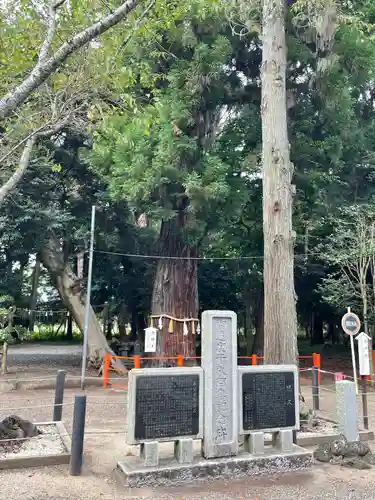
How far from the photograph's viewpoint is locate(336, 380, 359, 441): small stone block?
5648mm

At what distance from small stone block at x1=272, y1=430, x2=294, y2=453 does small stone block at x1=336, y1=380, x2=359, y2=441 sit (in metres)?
0.90

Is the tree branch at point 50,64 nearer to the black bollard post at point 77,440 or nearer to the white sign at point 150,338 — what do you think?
the black bollard post at point 77,440

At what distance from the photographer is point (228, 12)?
30.6 feet

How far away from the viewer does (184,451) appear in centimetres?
468

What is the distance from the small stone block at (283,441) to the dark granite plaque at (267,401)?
0.09m

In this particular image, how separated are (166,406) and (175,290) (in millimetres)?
7414

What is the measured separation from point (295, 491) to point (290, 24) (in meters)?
9.57

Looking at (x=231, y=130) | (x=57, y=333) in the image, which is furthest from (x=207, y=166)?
(x=57, y=333)

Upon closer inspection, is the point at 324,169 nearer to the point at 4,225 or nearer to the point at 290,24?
the point at 290,24

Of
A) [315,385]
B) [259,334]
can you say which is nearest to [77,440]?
[315,385]

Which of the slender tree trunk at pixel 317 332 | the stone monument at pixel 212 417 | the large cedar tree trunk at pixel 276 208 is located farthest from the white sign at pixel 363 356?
the slender tree trunk at pixel 317 332

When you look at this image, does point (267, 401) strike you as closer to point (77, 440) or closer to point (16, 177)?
point (77, 440)

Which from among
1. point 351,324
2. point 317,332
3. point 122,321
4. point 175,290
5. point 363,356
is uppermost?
point 175,290

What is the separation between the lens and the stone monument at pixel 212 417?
4539mm
